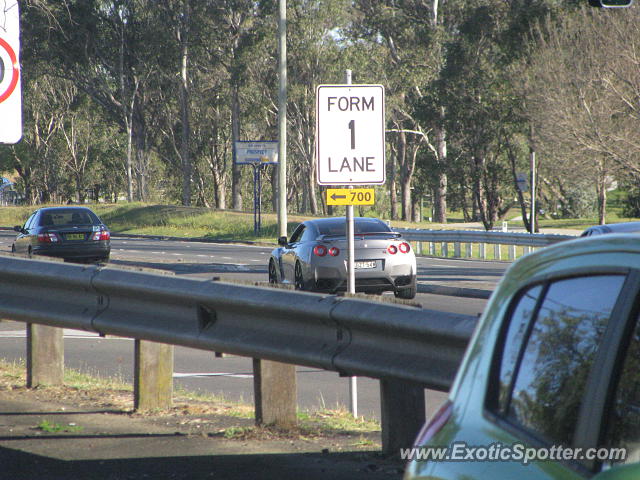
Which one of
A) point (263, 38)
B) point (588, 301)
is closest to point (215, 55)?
point (263, 38)

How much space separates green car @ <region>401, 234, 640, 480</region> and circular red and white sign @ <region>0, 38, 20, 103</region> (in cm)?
556

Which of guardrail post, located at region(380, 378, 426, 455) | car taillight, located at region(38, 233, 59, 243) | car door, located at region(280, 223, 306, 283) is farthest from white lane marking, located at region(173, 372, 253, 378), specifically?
car taillight, located at region(38, 233, 59, 243)

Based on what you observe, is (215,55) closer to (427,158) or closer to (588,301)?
(427,158)

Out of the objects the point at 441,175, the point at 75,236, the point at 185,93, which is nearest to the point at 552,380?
the point at 75,236

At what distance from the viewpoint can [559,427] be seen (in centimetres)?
226

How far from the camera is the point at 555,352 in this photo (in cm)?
240

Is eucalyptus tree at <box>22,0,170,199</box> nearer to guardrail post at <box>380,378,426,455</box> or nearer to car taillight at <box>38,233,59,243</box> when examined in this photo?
car taillight at <box>38,233,59,243</box>

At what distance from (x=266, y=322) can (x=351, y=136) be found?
11.6ft

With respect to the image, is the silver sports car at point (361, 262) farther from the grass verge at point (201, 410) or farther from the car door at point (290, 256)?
the grass verge at point (201, 410)

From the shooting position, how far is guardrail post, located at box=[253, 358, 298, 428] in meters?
6.18

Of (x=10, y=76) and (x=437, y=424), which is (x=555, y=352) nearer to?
(x=437, y=424)

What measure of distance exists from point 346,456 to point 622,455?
3.78 metres

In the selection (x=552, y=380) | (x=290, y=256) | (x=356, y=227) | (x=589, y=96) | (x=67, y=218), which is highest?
(x=589, y=96)

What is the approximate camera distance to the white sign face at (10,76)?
294 inches
